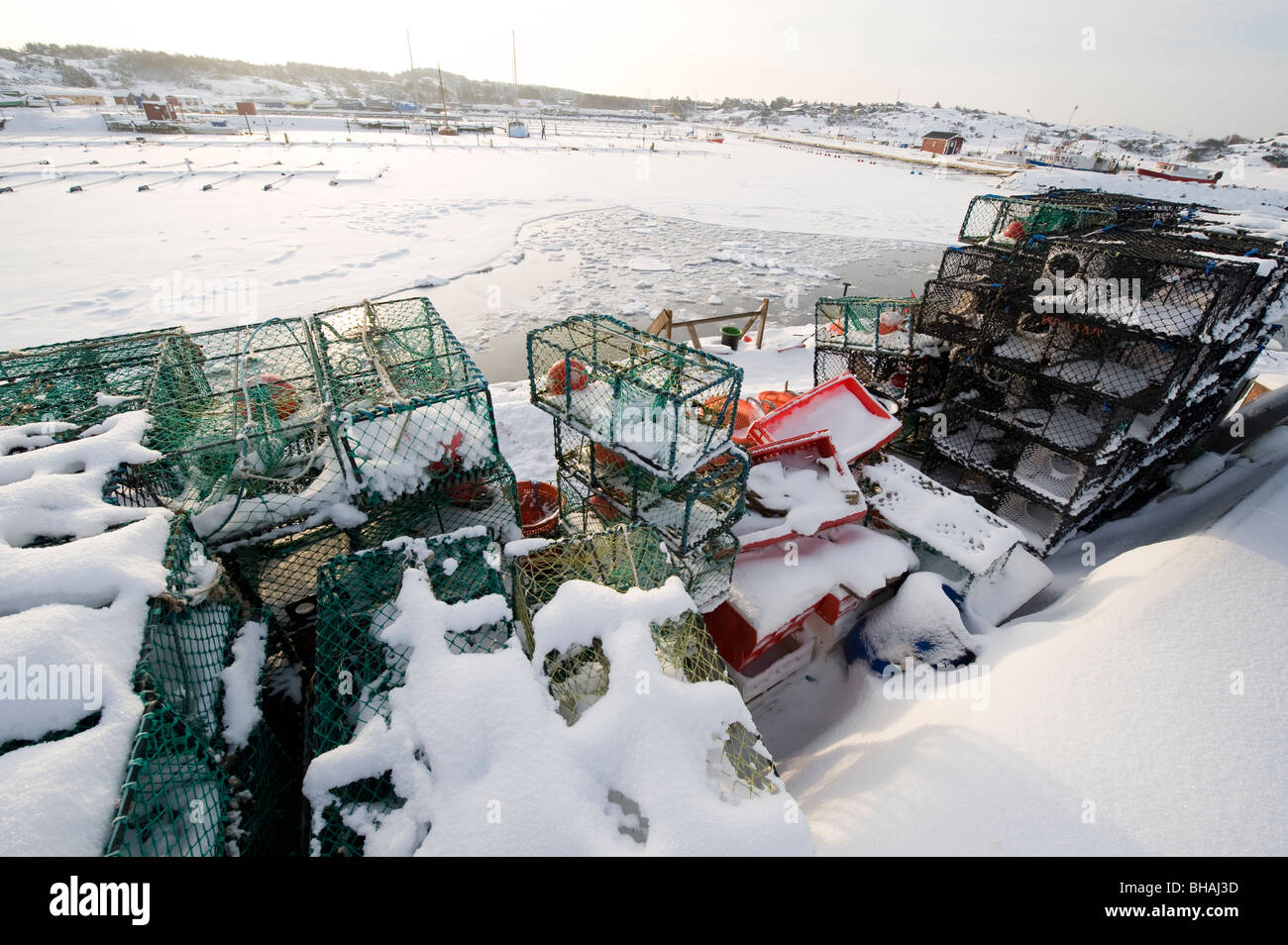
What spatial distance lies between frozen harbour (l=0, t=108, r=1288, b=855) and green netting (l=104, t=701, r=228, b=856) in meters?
0.11

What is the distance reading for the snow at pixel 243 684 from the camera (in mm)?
2619

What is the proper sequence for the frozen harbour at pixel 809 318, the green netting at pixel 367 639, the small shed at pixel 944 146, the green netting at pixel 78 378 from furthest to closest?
1. the small shed at pixel 944 146
2. the green netting at pixel 78 378
3. the frozen harbour at pixel 809 318
4. the green netting at pixel 367 639

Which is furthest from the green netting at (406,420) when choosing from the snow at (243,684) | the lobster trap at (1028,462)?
the lobster trap at (1028,462)

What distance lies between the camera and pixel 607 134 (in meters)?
57.6

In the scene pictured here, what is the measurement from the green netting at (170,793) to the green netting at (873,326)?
24.8 ft

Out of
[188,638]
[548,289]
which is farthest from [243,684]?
[548,289]

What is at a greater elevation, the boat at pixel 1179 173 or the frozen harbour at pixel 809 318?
the boat at pixel 1179 173

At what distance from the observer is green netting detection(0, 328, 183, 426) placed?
3.51 metres

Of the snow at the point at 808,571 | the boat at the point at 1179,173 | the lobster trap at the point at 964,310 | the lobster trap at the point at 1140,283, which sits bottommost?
the snow at the point at 808,571

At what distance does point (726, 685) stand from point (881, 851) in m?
1.25

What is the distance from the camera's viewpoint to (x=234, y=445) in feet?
11.0

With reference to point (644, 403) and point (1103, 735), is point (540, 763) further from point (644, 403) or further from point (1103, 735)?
point (1103, 735)

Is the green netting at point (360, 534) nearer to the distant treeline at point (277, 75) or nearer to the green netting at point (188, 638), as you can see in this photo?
the green netting at point (188, 638)
